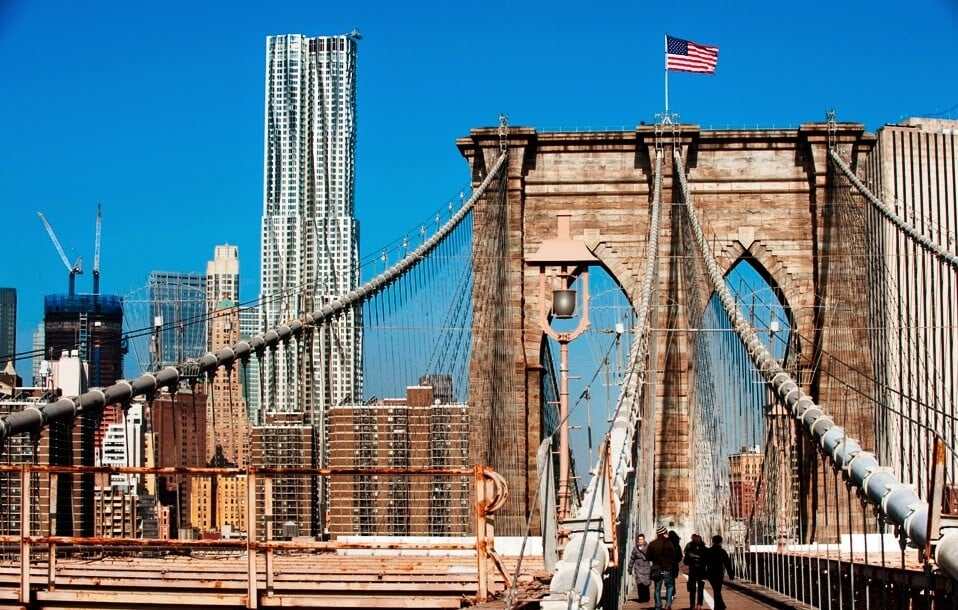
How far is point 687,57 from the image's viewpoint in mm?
40000

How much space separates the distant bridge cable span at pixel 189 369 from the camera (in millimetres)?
14711

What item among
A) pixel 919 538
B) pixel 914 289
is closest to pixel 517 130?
pixel 919 538

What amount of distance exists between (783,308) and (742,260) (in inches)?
50.6

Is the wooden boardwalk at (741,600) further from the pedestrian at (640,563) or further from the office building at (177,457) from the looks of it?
the office building at (177,457)

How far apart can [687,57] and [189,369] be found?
22.2m

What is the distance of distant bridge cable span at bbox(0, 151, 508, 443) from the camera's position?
579 inches

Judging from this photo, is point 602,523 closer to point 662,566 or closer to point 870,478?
point 870,478

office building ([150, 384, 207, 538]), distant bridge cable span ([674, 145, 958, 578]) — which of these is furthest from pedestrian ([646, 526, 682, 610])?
office building ([150, 384, 207, 538])

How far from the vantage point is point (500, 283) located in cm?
3778

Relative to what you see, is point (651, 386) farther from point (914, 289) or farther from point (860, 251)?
point (914, 289)

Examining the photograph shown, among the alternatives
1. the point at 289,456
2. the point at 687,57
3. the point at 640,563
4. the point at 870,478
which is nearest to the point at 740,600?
the point at 640,563

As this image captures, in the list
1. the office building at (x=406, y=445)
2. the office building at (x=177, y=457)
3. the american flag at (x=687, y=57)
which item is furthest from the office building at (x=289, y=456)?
the american flag at (x=687, y=57)

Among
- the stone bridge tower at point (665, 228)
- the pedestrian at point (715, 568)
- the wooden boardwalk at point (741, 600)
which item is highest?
the stone bridge tower at point (665, 228)

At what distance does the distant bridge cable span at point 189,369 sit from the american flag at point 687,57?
6.60 metres
